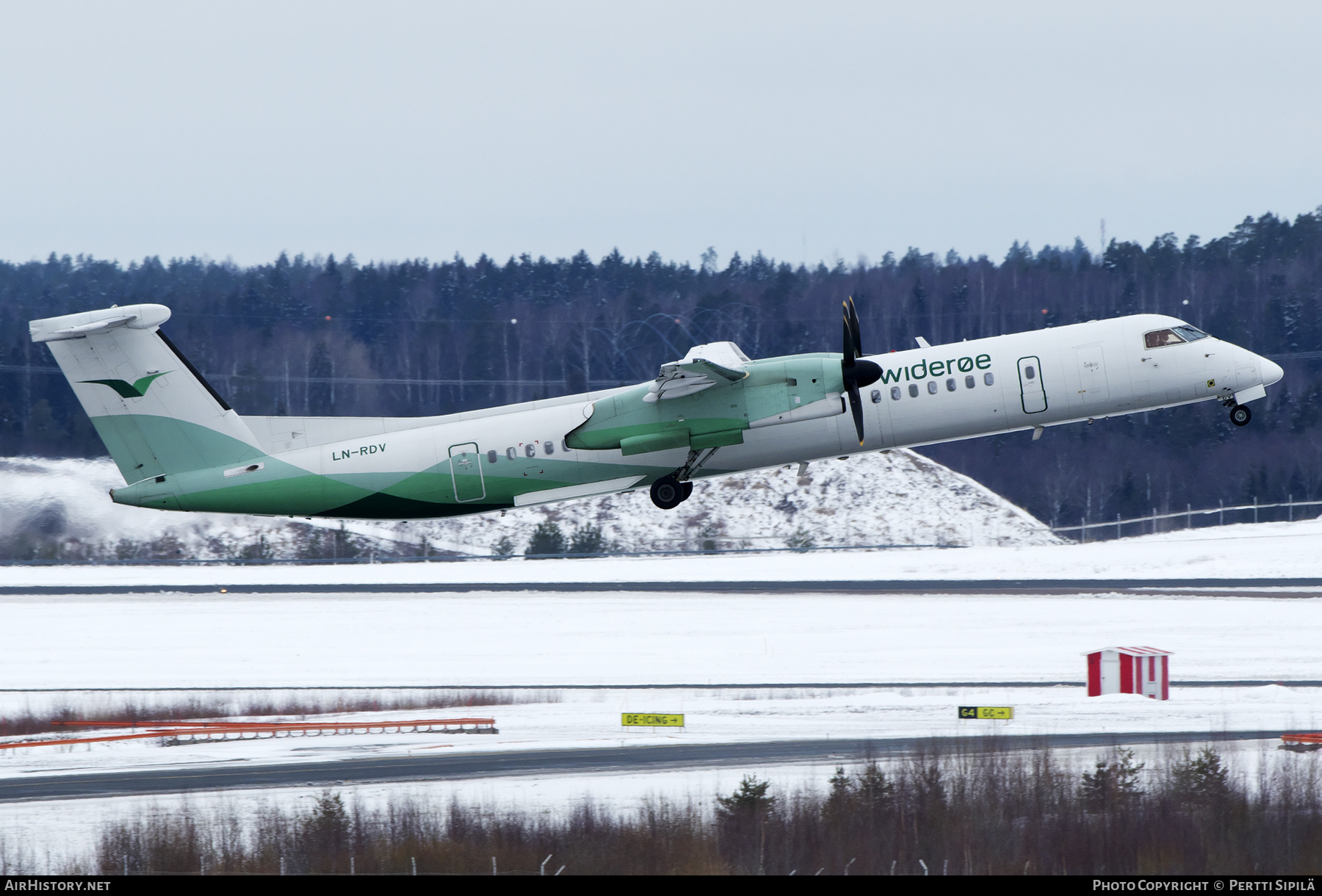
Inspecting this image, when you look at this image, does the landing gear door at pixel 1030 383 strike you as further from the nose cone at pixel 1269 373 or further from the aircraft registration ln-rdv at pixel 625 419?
the nose cone at pixel 1269 373

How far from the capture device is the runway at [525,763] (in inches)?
1177

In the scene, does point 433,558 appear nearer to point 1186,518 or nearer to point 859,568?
Result: point 859,568

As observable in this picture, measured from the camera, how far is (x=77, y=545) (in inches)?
2810

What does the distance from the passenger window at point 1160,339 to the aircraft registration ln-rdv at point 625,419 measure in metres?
0.04

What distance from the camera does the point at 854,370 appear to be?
31391 mm

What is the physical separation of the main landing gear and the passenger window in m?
10.8

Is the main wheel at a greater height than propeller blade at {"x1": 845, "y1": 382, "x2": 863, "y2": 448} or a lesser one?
lesser

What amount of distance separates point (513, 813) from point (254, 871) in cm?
509

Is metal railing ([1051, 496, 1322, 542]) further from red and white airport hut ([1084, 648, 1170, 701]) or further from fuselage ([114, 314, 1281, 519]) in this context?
fuselage ([114, 314, 1281, 519])

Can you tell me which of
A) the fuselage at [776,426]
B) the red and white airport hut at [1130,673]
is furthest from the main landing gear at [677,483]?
the red and white airport hut at [1130,673]

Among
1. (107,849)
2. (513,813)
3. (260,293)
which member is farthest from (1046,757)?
(260,293)

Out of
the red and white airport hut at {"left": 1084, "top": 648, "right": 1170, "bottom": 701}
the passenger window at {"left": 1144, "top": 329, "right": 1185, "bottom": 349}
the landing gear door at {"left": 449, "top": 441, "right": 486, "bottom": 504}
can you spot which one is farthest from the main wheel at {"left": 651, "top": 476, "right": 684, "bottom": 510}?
the red and white airport hut at {"left": 1084, "top": 648, "right": 1170, "bottom": 701}

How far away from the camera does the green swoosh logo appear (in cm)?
3341

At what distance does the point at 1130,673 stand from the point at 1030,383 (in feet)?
33.2
